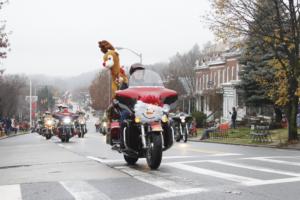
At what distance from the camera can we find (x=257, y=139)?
1088 inches

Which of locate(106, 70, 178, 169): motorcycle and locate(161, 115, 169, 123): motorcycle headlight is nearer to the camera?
locate(106, 70, 178, 169): motorcycle

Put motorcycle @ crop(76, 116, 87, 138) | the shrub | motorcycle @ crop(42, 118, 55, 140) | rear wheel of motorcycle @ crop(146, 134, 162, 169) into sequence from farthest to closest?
the shrub
motorcycle @ crop(76, 116, 87, 138)
motorcycle @ crop(42, 118, 55, 140)
rear wheel of motorcycle @ crop(146, 134, 162, 169)

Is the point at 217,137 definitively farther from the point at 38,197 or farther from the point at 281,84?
the point at 38,197

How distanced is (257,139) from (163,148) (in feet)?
58.1

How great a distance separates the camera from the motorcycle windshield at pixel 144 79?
11.0 m

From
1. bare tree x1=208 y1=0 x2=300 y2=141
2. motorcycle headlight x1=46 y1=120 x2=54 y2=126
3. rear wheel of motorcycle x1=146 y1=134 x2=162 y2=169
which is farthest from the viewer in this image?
motorcycle headlight x1=46 y1=120 x2=54 y2=126

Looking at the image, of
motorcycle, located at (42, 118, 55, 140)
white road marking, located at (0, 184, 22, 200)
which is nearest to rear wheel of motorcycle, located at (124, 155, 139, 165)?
white road marking, located at (0, 184, 22, 200)

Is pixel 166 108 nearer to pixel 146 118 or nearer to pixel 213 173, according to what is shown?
pixel 146 118

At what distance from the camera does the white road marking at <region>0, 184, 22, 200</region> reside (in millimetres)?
7596

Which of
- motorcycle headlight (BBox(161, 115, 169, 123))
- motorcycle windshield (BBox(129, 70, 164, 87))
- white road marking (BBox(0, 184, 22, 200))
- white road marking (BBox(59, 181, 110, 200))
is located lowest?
white road marking (BBox(0, 184, 22, 200))

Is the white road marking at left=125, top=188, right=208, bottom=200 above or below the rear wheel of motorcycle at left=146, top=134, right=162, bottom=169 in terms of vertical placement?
below

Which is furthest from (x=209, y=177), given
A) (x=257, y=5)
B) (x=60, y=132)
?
(x=60, y=132)

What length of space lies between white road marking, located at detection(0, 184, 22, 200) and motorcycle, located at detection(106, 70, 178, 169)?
275cm

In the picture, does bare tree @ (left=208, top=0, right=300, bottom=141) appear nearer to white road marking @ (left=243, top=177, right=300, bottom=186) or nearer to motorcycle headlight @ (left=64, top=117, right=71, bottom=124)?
motorcycle headlight @ (left=64, top=117, right=71, bottom=124)
